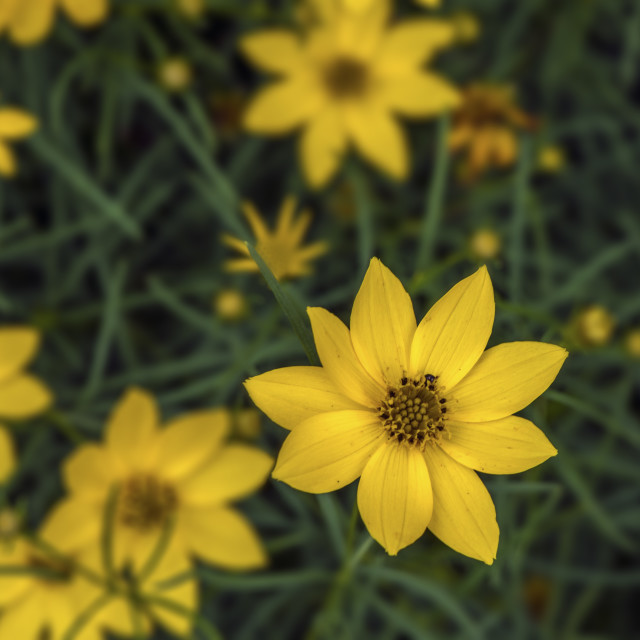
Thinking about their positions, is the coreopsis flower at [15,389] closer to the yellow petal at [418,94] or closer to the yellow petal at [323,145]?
the yellow petal at [323,145]

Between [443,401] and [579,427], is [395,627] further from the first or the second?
[443,401]

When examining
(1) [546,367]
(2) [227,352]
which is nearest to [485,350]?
(1) [546,367]

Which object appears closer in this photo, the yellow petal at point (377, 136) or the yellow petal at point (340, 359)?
the yellow petal at point (340, 359)

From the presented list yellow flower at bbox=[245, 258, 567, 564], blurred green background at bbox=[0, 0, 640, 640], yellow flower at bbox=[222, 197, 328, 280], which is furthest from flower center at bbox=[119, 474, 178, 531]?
yellow flower at bbox=[245, 258, 567, 564]

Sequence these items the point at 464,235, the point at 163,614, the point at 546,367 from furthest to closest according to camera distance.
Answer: the point at 464,235 → the point at 163,614 → the point at 546,367

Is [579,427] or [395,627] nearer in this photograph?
[395,627]

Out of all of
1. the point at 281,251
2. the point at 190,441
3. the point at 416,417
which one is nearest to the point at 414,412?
the point at 416,417

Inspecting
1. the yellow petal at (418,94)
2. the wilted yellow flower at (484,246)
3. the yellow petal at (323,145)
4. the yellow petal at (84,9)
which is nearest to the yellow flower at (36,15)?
the yellow petal at (84,9)
